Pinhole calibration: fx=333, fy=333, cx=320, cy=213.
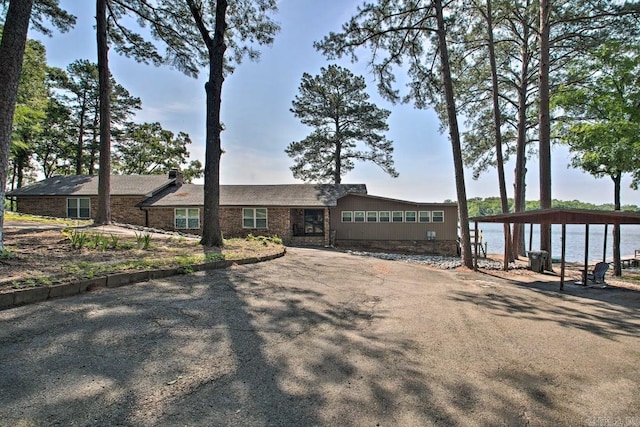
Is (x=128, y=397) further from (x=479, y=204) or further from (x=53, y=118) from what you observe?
(x=479, y=204)

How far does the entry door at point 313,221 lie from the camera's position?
70.1ft

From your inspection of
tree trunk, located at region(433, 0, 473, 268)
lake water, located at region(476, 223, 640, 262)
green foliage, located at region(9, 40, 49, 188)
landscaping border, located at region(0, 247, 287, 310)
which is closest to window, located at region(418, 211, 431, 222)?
lake water, located at region(476, 223, 640, 262)

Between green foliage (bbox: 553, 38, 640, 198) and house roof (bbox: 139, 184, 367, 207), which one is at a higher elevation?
green foliage (bbox: 553, 38, 640, 198)

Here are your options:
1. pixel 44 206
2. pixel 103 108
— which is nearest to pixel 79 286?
pixel 103 108

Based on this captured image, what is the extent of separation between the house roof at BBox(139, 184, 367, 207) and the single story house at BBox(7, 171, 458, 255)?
63 millimetres

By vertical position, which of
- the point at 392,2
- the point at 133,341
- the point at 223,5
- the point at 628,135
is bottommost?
the point at 133,341

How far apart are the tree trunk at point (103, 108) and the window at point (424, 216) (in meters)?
16.4

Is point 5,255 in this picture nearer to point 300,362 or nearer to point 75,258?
point 75,258

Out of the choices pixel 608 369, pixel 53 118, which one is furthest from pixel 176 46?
pixel 53 118

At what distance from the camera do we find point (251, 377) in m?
2.85

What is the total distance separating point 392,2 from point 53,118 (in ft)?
105

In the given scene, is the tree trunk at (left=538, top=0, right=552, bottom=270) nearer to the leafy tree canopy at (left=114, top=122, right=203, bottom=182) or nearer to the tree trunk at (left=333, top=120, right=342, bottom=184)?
the tree trunk at (left=333, top=120, right=342, bottom=184)

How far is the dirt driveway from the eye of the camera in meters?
2.38

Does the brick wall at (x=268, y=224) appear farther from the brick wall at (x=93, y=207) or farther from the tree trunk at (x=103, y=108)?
the tree trunk at (x=103, y=108)
